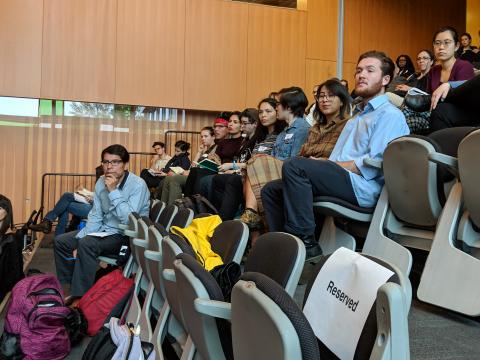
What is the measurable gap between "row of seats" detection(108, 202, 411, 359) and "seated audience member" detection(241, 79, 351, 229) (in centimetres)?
81

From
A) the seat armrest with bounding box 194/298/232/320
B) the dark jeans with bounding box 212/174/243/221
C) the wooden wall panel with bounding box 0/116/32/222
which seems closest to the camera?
the seat armrest with bounding box 194/298/232/320

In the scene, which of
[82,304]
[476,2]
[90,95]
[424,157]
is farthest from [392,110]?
[476,2]

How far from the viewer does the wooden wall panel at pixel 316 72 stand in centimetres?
743

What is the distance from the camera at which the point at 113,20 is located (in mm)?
6602

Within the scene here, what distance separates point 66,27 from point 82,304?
4.66 m

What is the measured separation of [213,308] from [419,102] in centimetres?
188

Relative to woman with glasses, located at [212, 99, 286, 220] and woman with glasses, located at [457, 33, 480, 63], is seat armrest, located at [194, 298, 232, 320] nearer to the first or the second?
woman with glasses, located at [212, 99, 286, 220]

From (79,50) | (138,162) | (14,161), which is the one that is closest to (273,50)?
(138,162)

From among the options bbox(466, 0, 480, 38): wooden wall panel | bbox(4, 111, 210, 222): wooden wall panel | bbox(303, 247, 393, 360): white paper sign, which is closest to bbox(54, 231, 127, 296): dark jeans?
bbox(303, 247, 393, 360): white paper sign

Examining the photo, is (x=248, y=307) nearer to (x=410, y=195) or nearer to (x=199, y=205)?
(x=410, y=195)

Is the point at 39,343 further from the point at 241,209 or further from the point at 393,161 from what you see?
the point at 393,161

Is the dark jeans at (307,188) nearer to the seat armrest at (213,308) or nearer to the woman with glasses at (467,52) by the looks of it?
the seat armrest at (213,308)

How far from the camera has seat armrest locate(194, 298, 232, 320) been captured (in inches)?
41.8

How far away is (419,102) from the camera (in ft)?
8.27
